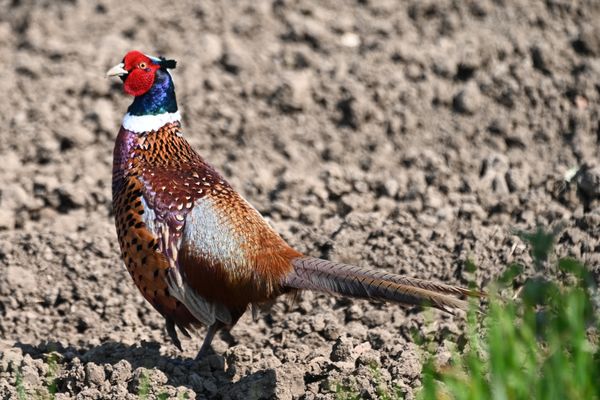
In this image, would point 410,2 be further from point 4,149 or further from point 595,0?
point 4,149

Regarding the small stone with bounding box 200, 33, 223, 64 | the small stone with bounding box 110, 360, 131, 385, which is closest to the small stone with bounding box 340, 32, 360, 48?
the small stone with bounding box 200, 33, 223, 64

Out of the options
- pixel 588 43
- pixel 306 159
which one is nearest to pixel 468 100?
pixel 588 43

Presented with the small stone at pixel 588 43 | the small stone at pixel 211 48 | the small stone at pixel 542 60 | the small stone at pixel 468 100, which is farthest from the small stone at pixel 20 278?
the small stone at pixel 588 43

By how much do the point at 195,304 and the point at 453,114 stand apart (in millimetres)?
2771

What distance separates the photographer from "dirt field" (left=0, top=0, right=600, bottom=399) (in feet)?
14.6

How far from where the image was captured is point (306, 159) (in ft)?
20.9

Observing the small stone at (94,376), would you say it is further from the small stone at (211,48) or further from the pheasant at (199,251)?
the small stone at (211,48)

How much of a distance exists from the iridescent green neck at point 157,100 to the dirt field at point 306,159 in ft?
2.73

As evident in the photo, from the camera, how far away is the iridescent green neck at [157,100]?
4.75m

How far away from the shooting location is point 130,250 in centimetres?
443

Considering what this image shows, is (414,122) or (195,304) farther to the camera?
(414,122)

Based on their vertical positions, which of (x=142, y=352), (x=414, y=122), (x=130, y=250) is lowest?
(x=142, y=352)

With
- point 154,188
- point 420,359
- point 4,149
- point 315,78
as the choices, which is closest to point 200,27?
point 315,78

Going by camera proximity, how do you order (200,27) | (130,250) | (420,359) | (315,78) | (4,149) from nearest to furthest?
1. (420,359)
2. (130,250)
3. (4,149)
4. (315,78)
5. (200,27)
